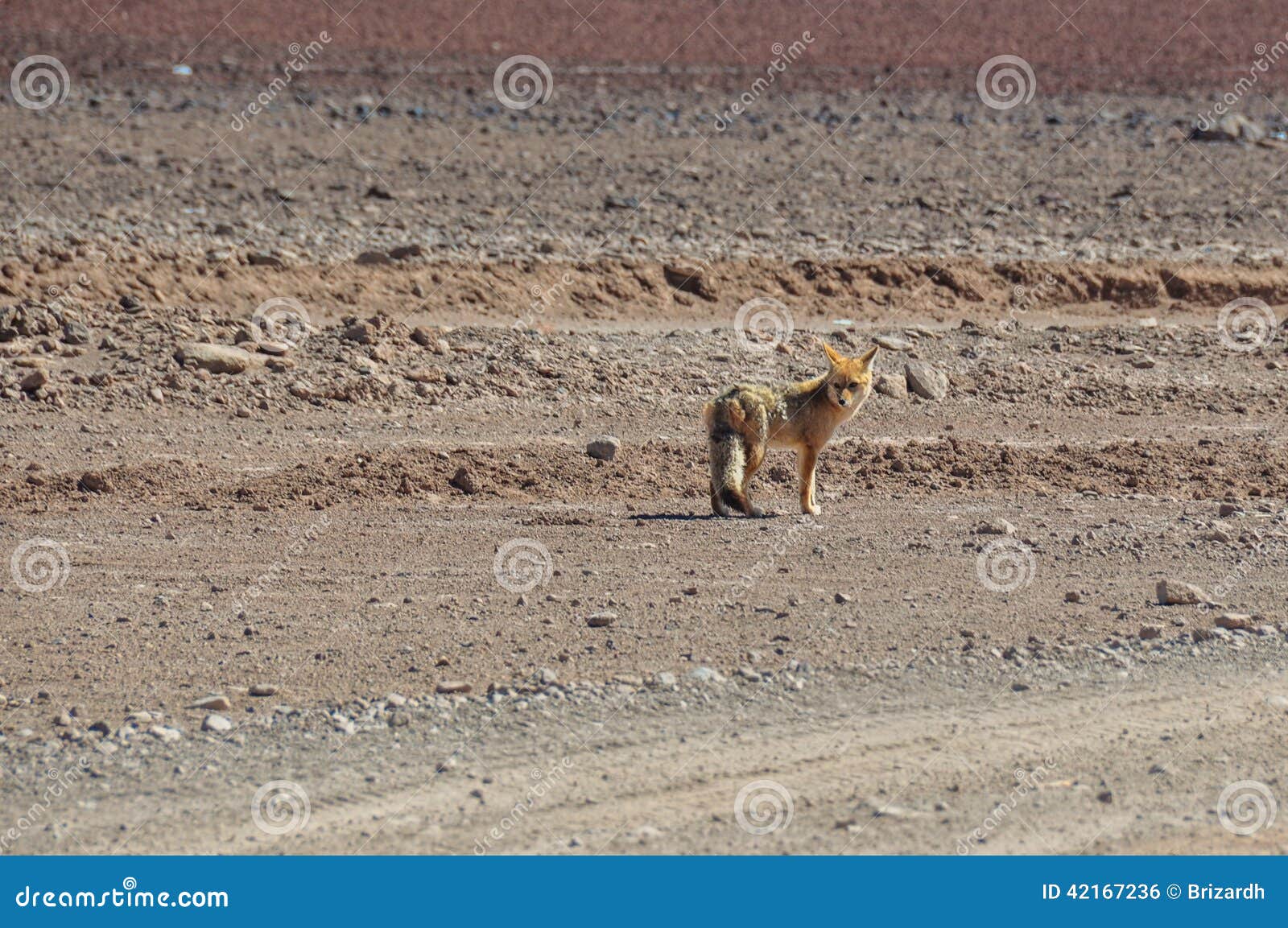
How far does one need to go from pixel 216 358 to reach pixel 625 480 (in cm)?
450

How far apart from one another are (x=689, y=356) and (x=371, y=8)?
2332 centimetres

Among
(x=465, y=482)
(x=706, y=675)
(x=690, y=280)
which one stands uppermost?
(x=690, y=280)

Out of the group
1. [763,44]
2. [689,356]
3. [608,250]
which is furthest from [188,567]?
[763,44]

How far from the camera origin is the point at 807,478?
35.4ft

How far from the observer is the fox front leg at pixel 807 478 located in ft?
35.3

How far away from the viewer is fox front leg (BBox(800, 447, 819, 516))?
10.8 meters

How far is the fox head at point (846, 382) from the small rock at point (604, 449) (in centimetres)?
218

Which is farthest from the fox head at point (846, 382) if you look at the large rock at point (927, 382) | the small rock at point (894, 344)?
the small rock at point (894, 344)

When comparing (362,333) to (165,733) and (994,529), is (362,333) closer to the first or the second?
(994,529)

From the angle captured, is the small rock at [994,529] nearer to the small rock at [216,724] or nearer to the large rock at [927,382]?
the large rock at [927,382]

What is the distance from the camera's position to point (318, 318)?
16625mm

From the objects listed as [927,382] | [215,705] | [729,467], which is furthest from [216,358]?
[215,705]

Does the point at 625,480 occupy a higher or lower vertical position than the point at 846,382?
higher

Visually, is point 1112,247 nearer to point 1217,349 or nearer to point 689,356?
A: point 1217,349
